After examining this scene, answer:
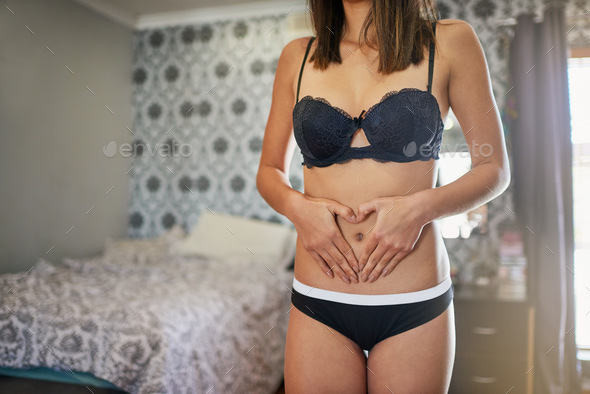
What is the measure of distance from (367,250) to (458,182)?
223 millimetres

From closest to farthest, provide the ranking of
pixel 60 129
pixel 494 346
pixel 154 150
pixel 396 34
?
pixel 396 34 < pixel 494 346 < pixel 60 129 < pixel 154 150

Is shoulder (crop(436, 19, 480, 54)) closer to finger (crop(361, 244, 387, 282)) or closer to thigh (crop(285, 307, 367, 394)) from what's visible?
finger (crop(361, 244, 387, 282))

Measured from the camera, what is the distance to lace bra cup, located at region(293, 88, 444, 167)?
0.91 metres

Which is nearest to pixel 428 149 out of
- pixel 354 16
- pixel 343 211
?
pixel 343 211

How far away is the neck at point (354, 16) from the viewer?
3.38 ft

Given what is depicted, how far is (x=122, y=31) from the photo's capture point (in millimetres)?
4078

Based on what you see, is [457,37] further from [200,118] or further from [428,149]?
[200,118]

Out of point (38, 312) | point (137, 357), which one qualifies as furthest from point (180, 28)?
point (137, 357)

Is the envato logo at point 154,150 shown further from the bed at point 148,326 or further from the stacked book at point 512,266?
the stacked book at point 512,266

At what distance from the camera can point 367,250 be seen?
34.0 inches

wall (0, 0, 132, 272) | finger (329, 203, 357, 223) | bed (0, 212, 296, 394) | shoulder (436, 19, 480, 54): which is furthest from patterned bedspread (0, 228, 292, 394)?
shoulder (436, 19, 480, 54)

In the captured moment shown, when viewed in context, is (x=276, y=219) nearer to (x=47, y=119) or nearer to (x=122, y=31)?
(x=47, y=119)

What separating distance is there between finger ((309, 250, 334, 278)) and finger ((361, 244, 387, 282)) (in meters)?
0.07

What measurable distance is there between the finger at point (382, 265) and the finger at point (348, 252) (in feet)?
0.11
